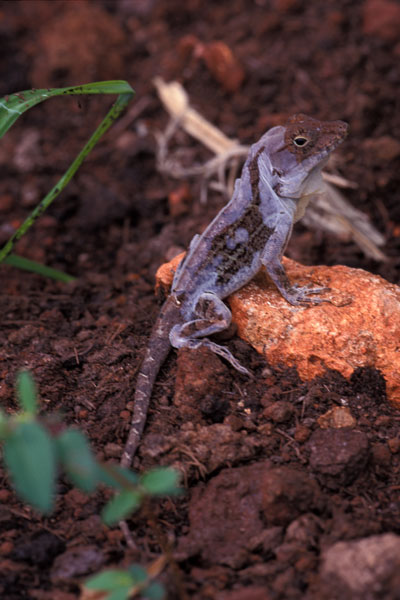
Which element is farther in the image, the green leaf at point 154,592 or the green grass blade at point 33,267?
the green grass blade at point 33,267

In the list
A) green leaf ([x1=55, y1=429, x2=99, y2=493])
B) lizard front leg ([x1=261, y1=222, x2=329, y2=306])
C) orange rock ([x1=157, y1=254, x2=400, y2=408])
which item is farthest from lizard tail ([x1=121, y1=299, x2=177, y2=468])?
green leaf ([x1=55, y1=429, x2=99, y2=493])

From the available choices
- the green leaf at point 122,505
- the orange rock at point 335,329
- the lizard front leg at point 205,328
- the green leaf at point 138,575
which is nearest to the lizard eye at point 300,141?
the orange rock at point 335,329

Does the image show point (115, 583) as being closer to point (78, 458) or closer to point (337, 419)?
point (78, 458)

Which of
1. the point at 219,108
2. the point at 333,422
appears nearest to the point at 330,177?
the point at 219,108

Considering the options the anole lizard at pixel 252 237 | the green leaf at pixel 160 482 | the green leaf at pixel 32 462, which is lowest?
the anole lizard at pixel 252 237

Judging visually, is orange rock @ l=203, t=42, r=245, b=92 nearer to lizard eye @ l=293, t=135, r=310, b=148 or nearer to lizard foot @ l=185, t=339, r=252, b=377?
lizard eye @ l=293, t=135, r=310, b=148

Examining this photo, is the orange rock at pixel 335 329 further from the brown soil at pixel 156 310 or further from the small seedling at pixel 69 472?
the small seedling at pixel 69 472
